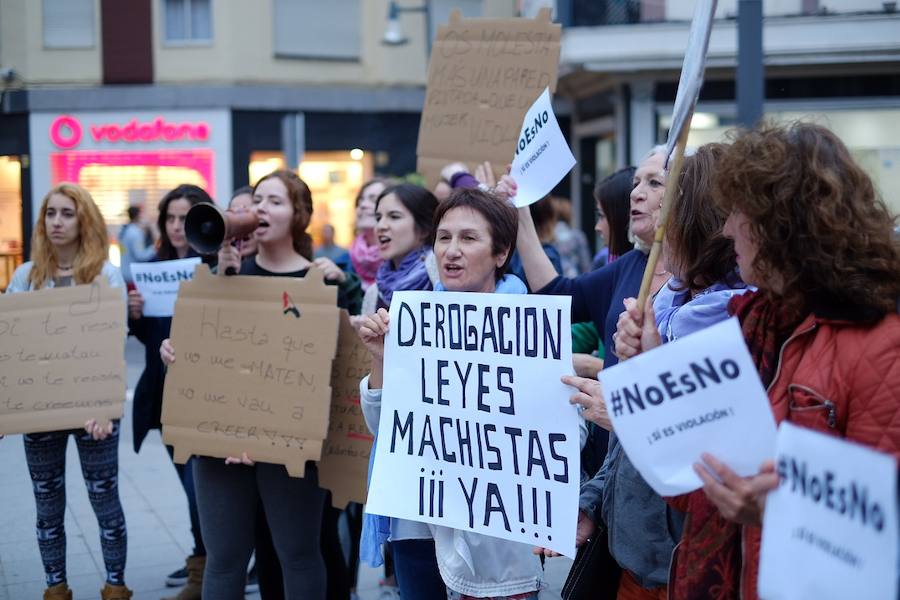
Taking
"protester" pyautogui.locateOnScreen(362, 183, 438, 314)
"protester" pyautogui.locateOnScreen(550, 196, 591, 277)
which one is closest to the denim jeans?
"protester" pyautogui.locateOnScreen(362, 183, 438, 314)

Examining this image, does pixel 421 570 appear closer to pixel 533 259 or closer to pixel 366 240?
pixel 533 259

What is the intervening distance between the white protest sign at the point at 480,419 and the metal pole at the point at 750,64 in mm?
4851

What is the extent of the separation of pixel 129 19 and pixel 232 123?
281 cm

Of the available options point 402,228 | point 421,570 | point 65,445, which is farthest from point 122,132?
point 421,570

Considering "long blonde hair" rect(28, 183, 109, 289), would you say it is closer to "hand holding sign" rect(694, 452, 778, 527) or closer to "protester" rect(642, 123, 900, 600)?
"protester" rect(642, 123, 900, 600)

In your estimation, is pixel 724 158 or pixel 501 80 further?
pixel 501 80

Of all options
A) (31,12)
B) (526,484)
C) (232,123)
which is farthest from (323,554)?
(31,12)

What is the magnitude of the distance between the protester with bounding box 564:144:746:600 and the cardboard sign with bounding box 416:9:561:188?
1.86 meters

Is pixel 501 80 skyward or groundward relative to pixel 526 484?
skyward

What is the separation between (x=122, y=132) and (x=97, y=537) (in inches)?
591

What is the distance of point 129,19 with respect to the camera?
19.3 meters

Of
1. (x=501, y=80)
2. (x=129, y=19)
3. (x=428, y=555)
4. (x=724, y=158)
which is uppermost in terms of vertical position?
(x=129, y=19)

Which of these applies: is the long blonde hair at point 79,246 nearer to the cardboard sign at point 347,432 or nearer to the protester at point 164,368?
the protester at point 164,368

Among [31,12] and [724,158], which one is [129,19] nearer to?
[31,12]
